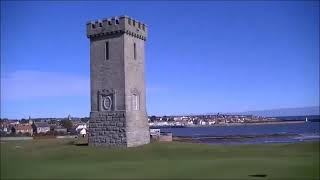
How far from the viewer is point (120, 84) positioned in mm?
33812

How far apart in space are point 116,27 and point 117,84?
4708 millimetres

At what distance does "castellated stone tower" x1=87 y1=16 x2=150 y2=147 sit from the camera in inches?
1325

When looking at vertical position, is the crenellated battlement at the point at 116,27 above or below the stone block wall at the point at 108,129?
above

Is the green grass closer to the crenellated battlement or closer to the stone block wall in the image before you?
the stone block wall

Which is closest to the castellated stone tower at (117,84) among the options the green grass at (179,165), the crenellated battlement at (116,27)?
the crenellated battlement at (116,27)

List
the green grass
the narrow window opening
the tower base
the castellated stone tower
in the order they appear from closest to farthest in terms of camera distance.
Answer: the green grass → the tower base → the castellated stone tower → the narrow window opening

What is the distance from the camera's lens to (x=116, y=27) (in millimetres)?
34188

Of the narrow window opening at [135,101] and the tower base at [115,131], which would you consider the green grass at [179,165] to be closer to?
the tower base at [115,131]

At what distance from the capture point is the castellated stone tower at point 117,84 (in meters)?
33.7

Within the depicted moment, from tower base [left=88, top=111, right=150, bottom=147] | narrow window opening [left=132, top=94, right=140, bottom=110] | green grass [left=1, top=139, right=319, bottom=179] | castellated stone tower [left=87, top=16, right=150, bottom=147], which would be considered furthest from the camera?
narrow window opening [left=132, top=94, right=140, bottom=110]

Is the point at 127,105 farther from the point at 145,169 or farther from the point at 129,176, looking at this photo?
the point at 129,176

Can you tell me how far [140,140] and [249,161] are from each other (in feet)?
47.7

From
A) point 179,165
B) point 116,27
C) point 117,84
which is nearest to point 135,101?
point 117,84

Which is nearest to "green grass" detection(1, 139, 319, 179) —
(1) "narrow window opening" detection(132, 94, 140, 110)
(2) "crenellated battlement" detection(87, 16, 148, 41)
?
(1) "narrow window opening" detection(132, 94, 140, 110)
